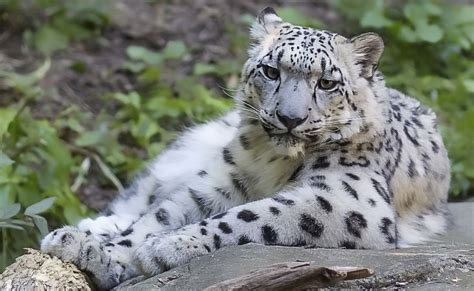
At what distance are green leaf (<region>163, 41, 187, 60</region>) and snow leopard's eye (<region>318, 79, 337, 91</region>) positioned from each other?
421cm

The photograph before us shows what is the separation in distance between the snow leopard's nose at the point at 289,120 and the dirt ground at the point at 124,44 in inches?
150

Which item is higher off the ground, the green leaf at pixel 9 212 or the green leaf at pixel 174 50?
the green leaf at pixel 174 50

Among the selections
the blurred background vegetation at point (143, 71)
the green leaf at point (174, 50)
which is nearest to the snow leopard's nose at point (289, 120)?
the blurred background vegetation at point (143, 71)

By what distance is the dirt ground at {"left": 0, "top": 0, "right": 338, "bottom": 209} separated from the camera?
8.76 m

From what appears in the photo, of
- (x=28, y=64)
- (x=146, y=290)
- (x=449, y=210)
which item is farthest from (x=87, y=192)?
(x=146, y=290)

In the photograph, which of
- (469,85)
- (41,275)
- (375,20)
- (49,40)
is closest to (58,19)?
(49,40)

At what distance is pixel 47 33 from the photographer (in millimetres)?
9359

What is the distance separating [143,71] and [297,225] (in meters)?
4.49

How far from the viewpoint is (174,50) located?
29.9 feet

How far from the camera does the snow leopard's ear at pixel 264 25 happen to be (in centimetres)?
541

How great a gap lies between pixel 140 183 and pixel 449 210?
5.97 feet

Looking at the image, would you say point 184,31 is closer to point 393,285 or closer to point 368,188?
point 368,188

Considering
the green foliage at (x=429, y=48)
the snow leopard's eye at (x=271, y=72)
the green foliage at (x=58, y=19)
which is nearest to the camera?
the snow leopard's eye at (x=271, y=72)

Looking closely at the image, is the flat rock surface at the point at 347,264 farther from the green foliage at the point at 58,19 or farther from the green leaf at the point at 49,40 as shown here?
the green foliage at the point at 58,19
